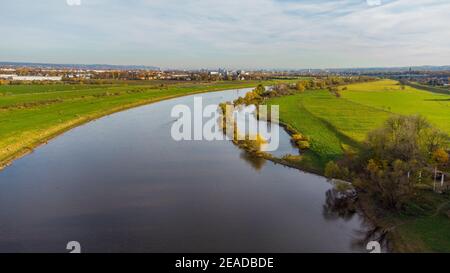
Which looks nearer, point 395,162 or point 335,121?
point 395,162

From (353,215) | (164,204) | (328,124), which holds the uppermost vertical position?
(328,124)

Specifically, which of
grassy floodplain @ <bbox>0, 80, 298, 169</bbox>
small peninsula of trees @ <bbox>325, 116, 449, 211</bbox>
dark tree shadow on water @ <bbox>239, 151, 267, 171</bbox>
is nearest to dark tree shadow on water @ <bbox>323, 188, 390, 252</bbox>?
small peninsula of trees @ <bbox>325, 116, 449, 211</bbox>

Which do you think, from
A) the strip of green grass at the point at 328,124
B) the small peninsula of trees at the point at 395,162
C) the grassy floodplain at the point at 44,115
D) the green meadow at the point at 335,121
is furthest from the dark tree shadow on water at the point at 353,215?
the grassy floodplain at the point at 44,115

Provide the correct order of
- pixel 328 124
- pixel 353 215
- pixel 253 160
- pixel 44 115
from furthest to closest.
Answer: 1. pixel 44 115
2. pixel 328 124
3. pixel 253 160
4. pixel 353 215

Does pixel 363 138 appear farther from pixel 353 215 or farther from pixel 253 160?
pixel 353 215

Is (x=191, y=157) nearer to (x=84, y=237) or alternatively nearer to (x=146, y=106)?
(x=84, y=237)

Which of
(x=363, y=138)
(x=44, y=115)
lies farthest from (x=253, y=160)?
(x=44, y=115)

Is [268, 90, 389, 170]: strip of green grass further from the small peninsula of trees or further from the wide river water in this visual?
the small peninsula of trees
